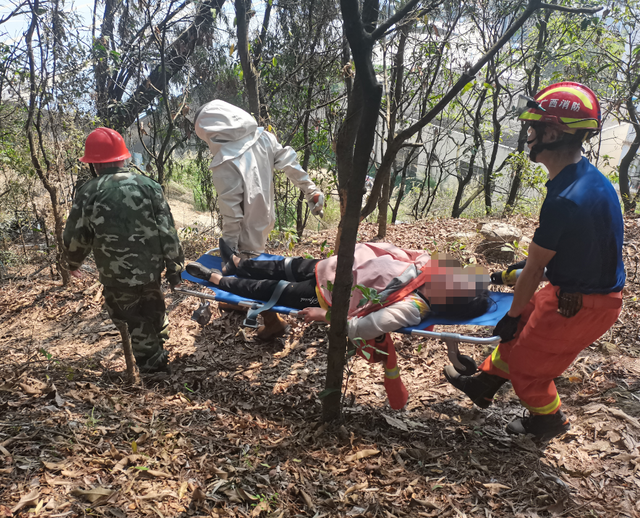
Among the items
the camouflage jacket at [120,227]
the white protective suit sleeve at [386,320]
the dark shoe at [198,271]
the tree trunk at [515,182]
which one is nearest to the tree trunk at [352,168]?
the white protective suit sleeve at [386,320]

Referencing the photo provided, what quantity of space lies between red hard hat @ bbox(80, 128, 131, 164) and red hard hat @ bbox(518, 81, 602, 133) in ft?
8.51

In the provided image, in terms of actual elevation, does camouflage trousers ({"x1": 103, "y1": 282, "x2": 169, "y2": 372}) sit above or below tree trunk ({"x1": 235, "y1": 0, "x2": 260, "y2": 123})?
below

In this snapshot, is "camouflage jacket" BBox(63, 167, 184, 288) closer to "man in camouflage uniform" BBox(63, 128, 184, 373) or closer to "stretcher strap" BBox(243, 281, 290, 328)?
"man in camouflage uniform" BBox(63, 128, 184, 373)

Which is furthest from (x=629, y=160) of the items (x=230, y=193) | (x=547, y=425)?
(x=230, y=193)

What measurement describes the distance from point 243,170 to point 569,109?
249 cm

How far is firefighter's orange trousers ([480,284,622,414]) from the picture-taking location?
2188 mm

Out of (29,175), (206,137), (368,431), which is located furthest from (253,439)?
(29,175)

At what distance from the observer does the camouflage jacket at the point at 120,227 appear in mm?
2879

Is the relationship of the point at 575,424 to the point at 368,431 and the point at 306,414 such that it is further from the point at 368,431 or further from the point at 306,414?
the point at 306,414

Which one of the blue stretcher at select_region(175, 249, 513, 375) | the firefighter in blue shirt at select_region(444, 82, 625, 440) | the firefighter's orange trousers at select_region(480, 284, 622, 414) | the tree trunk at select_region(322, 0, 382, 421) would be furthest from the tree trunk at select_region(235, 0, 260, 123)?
the firefighter's orange trousers at select_region(480, 284, 622, 414)

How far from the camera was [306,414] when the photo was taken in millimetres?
2799

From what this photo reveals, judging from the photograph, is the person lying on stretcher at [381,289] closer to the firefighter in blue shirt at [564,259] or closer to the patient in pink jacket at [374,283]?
the patient in pink jacket at [374,283]

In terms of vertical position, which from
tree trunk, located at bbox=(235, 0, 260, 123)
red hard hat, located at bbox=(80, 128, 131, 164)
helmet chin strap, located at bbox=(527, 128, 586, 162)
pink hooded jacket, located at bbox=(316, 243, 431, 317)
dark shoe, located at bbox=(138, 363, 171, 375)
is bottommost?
dark shoe, located at bbox=(138, 363, 171, 375)

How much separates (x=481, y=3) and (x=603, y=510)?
7.52 meters
